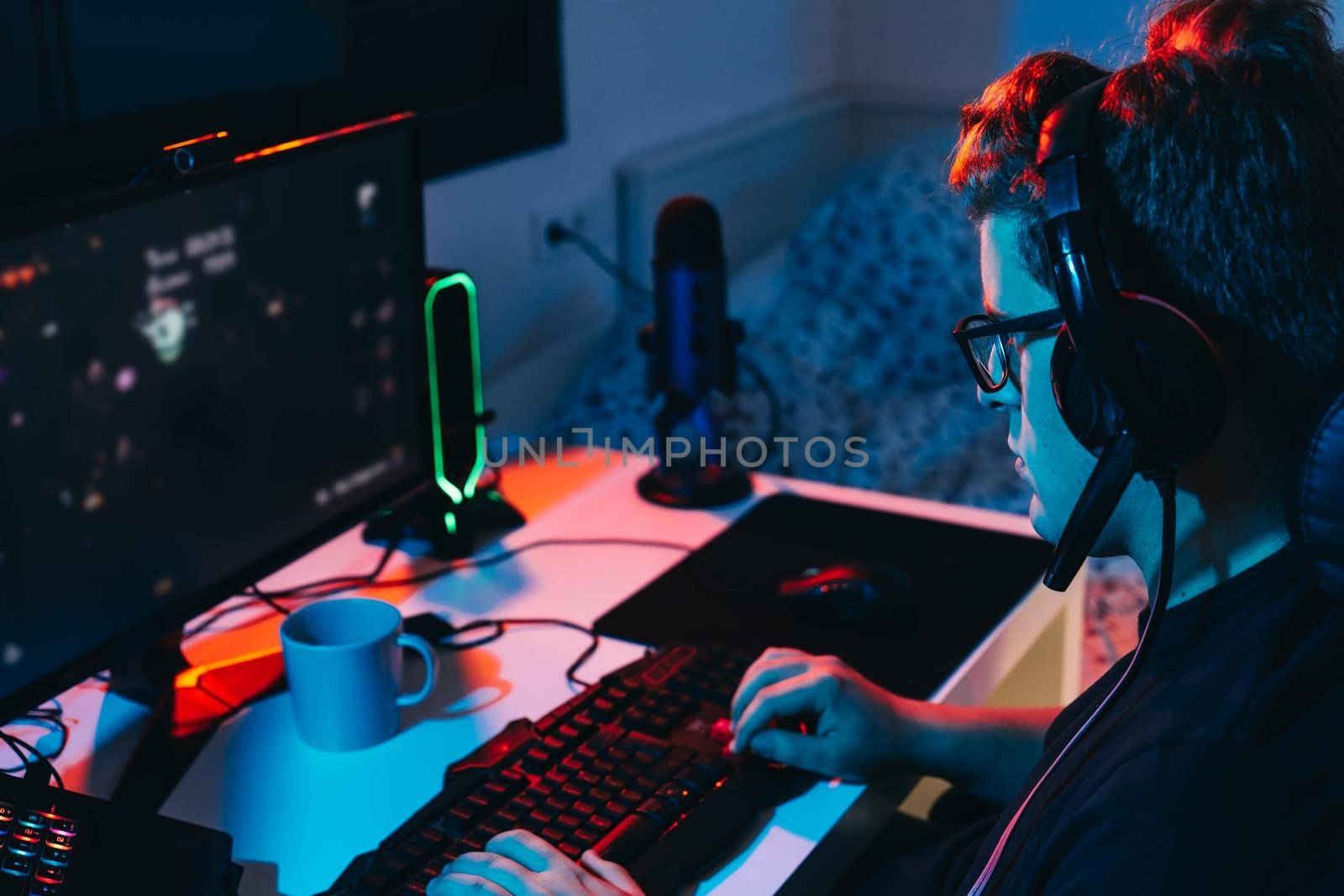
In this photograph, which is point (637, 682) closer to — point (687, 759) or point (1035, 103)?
point (687, 759)

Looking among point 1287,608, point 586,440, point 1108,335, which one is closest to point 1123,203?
point 1108,335

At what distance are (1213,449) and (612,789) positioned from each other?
0.46 metres

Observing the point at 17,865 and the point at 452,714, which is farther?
the point at 452,714

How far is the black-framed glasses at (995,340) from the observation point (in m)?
0.75

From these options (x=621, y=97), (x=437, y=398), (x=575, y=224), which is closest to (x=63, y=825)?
(x=437, y=398)

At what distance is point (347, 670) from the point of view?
1031 mm

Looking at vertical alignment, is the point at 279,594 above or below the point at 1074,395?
below

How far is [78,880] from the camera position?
777mm

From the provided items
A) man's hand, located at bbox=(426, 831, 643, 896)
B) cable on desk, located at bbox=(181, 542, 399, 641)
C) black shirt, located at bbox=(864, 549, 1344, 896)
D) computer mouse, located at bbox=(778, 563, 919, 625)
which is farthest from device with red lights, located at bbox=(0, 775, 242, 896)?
computer mouse, located at bbox=(778, 563, 919, 625)

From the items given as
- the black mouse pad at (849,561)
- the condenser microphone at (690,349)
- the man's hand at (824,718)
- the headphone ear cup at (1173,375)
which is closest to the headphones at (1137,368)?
the headphone ear cup at (1173,375)

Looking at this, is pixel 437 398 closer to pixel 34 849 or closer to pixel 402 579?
pixel 402 579

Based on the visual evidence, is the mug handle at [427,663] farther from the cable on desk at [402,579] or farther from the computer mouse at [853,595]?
the computer mouse at [853,595]

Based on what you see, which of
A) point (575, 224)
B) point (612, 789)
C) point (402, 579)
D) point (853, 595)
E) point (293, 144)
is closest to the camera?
point (612, 789)

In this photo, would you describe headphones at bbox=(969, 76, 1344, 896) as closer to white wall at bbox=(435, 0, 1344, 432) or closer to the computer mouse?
the computer mouse
